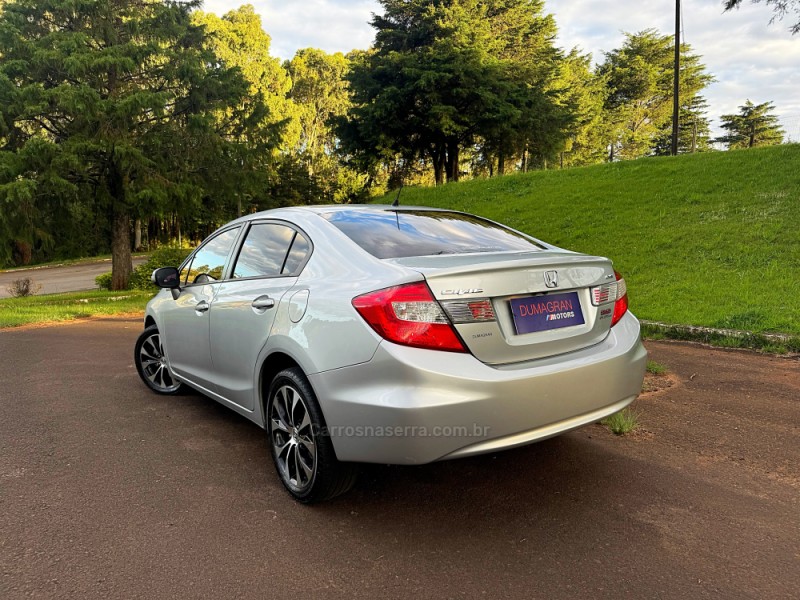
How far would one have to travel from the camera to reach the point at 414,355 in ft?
7.61

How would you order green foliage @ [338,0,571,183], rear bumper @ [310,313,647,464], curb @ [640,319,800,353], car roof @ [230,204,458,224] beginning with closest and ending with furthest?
rear bumper @ [310,313,647,464] → car roof @ [230,204,458,224] → curb @ [640,319,800,353] → green foliage @ [338,0,571,183]

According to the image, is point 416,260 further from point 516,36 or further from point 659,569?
point 516,36

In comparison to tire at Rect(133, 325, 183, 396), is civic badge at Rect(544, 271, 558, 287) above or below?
above

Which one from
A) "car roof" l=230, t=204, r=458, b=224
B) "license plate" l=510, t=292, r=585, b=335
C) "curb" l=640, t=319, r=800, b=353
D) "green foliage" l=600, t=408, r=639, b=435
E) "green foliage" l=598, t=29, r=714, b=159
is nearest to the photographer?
Answer: "license plate" l=510, t=292, r=585, b=335

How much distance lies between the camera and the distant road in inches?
809

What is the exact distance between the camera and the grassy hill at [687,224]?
301 inches

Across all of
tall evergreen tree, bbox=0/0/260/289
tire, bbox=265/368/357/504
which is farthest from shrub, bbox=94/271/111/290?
tire, bbox=265/368/357/504

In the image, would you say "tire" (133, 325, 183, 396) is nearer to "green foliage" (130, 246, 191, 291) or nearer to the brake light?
the brake light

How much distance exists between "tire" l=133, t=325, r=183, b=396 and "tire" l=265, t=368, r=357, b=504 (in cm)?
217

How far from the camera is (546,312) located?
2621 millimetres

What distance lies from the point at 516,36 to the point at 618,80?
2069 centimetres

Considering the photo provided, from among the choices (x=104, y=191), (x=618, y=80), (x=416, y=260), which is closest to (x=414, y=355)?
(x=416, y=260)

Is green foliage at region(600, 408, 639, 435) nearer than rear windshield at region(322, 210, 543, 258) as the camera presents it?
No

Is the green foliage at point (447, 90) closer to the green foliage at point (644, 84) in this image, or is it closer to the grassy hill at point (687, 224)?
the grassy hill at point (687, 224)
